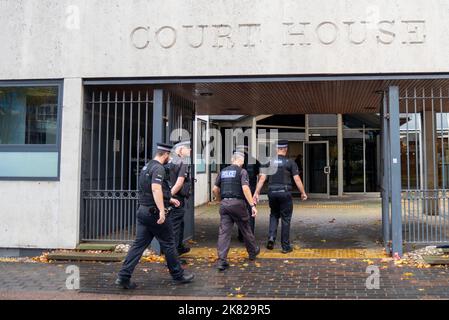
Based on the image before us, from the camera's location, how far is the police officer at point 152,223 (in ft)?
20.1

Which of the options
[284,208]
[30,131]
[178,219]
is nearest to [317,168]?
[284,208]

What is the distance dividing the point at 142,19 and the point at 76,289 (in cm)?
460

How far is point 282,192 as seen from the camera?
8453 mm

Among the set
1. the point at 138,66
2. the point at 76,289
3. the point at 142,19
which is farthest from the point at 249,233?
the point at 142,19

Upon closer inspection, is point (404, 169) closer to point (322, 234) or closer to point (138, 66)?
point (322, 234)

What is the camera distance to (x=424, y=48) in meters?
7.68

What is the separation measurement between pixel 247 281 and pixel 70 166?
3842 millimetres

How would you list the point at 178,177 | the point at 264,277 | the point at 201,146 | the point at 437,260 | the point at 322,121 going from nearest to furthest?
the point at 264,277
the point at 437,260
the point at 178,177
the point at 201,146
the point at 322,121

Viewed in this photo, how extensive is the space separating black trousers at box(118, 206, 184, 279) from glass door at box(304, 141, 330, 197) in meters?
15.4

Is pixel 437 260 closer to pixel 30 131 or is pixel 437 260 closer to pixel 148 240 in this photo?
pixel 148 240

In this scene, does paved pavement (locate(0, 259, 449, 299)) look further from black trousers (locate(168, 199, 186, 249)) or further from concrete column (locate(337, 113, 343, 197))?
concrete column (locate(337, 113, 343, 197))

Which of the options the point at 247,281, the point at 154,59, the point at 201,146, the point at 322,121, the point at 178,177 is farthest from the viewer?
the point at 322,121

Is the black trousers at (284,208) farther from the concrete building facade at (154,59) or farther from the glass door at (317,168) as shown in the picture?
the glass door at (317,168)

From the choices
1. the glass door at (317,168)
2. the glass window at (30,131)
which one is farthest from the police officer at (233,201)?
the glass door at (317,168)
